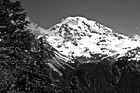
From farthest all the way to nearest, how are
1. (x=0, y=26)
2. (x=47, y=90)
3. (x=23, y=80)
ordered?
1. (x=47, y=90)
2. (x=23, y=80)
3. (x=0, y=26)

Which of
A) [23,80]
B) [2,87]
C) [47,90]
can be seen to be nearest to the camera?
[2,87]

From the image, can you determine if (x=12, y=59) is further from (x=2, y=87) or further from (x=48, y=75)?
(x=48, y=75)

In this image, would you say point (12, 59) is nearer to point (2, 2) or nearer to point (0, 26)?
point (0, 26)

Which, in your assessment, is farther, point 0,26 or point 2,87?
point 0,26

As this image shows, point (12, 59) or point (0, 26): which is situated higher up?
point (0, 26)

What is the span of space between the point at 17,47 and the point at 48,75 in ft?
17.4

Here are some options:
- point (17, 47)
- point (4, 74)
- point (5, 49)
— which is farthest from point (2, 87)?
point (17, 47)

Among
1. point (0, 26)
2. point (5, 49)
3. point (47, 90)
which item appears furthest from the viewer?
point (47, 90)

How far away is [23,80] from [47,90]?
3.25 meters

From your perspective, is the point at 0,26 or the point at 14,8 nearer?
the point at 0,26

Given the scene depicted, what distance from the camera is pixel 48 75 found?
22578mm

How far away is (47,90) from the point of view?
2180cm

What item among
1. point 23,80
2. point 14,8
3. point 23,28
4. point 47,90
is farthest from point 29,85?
point 14,8

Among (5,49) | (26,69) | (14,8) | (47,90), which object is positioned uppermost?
(14,8)
